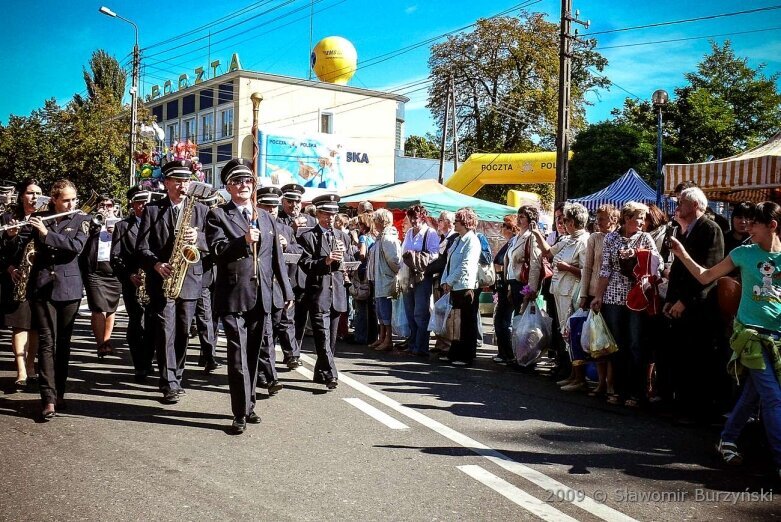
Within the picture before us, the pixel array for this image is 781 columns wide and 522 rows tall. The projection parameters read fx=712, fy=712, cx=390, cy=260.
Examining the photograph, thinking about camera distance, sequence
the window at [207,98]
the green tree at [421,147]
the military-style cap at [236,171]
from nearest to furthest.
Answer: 1. the military-style cap at [236,171]
2. the window at [207,98]
3. the green tree at [421,147]

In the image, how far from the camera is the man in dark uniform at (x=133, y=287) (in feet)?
25.8

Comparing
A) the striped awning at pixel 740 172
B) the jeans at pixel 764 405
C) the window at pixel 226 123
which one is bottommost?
the jeans at pixel 764 405

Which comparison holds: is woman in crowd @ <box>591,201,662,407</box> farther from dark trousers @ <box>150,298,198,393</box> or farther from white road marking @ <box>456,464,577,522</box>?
dark trousers @ <box>150,298,198,393</box>

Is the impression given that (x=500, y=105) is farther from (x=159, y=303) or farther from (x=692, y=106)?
(x=159, y=303)

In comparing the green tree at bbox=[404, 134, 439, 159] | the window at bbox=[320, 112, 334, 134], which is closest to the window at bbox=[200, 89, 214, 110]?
the window at bbox=[320, 112, 334, 134]

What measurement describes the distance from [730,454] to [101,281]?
292 inches

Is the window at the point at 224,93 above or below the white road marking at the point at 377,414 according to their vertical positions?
above

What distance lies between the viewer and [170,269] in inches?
272

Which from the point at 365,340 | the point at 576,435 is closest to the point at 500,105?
the point at 365,340

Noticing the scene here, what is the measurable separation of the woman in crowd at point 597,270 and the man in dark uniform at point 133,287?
4.70m

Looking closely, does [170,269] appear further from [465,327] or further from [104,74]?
[104,74]

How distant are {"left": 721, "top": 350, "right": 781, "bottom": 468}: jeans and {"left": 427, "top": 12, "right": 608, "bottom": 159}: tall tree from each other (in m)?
37.8

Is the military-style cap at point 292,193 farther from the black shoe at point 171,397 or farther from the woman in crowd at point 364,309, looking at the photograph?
the black shoe at point 171,397

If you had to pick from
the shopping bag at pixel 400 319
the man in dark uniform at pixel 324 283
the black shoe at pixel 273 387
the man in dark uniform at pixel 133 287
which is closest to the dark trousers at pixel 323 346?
the man in dark uniform at pixel 324 283
